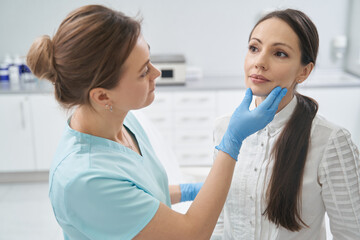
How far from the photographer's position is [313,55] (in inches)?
53.2

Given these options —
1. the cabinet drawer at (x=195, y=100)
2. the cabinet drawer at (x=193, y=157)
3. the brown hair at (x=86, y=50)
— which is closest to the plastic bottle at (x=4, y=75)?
the cabinet drawer at (x=195, y=100)

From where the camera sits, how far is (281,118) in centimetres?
143

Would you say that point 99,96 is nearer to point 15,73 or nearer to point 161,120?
point 161,120

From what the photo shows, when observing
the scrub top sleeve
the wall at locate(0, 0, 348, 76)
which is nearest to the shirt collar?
the scrub top sleeve

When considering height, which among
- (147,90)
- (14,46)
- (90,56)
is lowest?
(14,46)

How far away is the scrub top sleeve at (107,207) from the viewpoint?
1.13 m

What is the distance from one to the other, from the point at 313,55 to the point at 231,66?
2.41 m

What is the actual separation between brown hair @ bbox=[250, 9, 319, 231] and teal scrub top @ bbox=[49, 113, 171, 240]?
1.34ft

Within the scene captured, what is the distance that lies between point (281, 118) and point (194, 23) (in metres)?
2.38

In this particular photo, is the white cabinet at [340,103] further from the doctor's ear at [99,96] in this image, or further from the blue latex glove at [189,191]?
the doctor's ear at [99,96]

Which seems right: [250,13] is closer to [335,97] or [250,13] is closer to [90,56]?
[335,97]

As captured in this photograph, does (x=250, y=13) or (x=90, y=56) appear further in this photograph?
(x=250, y=13)

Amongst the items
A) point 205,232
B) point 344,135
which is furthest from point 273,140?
point 205,232

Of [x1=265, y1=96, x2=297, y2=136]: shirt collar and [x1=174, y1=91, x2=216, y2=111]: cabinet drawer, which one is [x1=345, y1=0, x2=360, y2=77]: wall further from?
[x1=265, y1=96, x2=297, y2=136]: shirt collar
